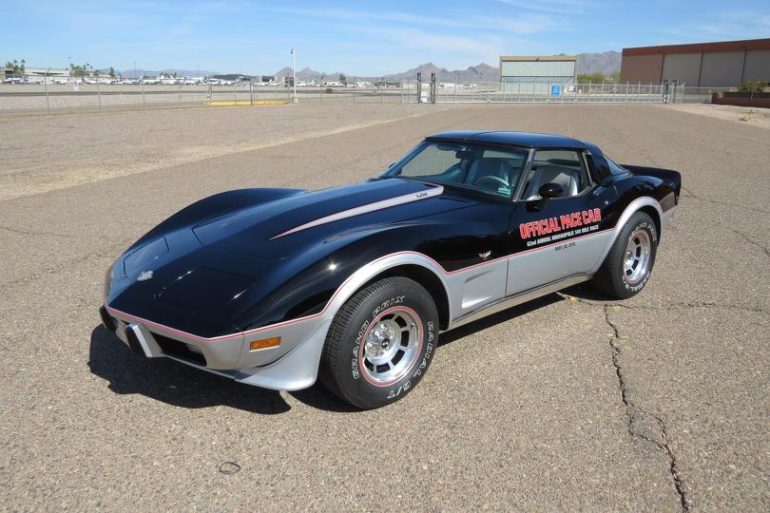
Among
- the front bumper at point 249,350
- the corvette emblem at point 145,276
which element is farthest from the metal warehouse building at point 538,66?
the front bumper at point 249,350

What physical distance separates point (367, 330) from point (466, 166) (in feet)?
5.78

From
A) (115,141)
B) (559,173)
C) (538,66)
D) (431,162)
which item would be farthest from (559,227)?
(538,66)

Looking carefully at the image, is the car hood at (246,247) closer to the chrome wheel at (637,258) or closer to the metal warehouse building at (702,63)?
the chrome wheel at (637,258)

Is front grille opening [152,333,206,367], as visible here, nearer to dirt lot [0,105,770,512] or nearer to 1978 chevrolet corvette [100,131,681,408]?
1978 chevrolet corvette [100,131,681,408]

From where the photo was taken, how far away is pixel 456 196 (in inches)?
154

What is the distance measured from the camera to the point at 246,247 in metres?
3.23

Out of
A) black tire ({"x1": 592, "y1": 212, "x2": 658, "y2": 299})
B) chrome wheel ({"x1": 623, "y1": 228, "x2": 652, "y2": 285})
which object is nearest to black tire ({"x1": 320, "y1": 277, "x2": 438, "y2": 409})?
black tire ({"x1": 592, "y1": 212, "x2": 658, "y2": 299})

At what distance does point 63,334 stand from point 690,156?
14312 mm

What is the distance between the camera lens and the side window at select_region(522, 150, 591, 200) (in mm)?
4055

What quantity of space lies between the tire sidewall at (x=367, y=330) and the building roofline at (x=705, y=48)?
9067 centimetres

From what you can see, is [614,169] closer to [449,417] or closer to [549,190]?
[549,190]

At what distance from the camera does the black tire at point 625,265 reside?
4551 mm

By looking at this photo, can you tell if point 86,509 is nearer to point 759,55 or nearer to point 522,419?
point 522,419

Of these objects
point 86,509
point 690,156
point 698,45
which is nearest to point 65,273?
point 86,509
